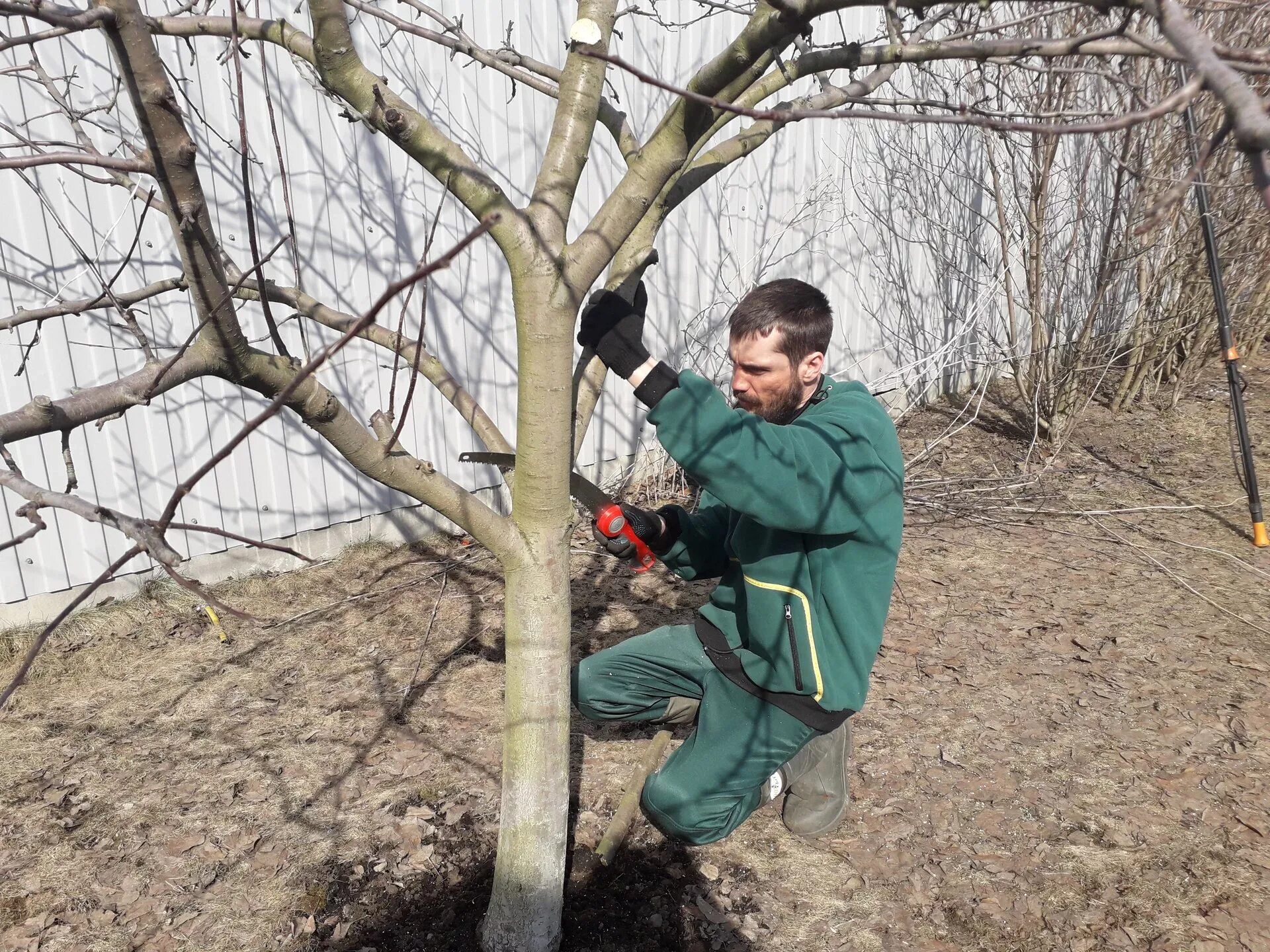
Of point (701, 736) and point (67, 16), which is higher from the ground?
point (67, 16)

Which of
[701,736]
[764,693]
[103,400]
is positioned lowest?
[701,736]

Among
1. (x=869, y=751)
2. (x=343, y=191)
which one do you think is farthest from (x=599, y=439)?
(x=869, y=751)

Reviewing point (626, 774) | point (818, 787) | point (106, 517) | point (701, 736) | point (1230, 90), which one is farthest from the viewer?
point (626, 774)

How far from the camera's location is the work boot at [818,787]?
2.57 m

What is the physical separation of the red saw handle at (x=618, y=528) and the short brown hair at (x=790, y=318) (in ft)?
1.88

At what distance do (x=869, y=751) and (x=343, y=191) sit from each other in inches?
131

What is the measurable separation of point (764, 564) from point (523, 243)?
1.09m

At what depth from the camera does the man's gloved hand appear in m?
1.90

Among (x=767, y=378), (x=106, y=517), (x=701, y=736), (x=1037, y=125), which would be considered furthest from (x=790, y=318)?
(x=106, y=517)

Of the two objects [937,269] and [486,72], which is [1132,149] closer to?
[937,269]

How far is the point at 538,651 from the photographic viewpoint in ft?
6.42

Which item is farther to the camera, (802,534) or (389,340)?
(802,534)

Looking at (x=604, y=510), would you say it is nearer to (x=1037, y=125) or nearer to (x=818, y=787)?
(x=818, y=787)

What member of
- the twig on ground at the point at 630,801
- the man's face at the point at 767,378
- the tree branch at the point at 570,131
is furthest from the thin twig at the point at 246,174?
the twig on ground at the point at 630,801
